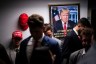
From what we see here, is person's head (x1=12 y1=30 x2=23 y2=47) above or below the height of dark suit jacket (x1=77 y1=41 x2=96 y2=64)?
below

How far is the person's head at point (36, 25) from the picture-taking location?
2.00 metres

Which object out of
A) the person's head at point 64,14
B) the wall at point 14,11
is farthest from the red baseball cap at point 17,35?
the person's head at point 64,14

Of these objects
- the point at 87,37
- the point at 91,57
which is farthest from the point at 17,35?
the point at 91,57

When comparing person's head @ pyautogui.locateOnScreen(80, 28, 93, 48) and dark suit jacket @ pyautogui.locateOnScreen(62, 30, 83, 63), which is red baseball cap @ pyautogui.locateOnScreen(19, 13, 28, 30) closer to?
dark suit jacket @ pyautogui.locateOnScreen(62, 30, 83, 63)

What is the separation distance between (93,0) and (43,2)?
272cm

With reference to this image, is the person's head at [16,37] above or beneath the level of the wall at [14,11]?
beneath

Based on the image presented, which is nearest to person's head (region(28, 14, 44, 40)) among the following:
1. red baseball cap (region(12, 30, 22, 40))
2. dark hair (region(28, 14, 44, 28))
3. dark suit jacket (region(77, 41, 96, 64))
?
dark hair (region(28, 14, 44, 28))

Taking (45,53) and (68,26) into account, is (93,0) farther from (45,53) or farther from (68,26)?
(45,53)

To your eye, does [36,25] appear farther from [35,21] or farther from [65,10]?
[65,10]

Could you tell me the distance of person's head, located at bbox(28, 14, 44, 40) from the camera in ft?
6.56

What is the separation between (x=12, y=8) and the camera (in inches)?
182

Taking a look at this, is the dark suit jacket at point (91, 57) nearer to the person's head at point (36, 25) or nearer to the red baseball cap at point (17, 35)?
the person's head at point (36, 25)

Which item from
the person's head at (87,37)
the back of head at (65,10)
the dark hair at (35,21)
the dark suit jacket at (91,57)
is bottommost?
the person's head at (87,37)

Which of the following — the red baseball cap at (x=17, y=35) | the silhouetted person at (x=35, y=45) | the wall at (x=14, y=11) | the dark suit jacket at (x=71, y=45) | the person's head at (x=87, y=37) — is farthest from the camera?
the wall at (x=14, y=11)
